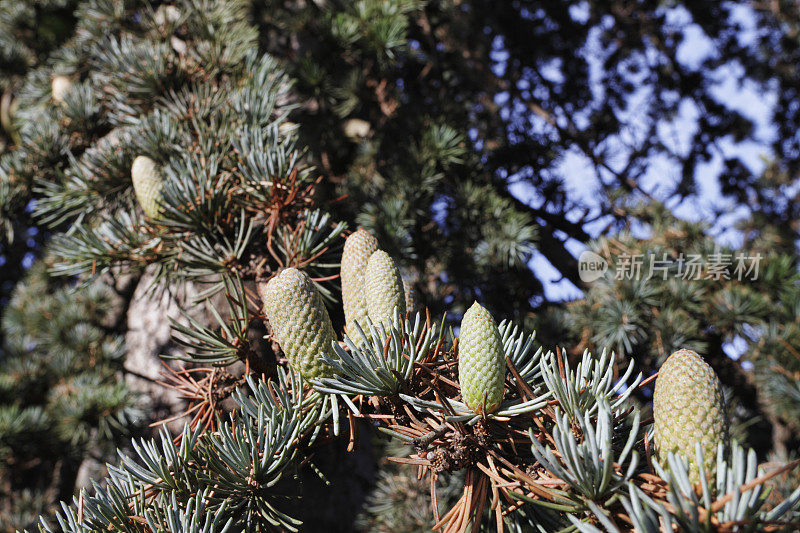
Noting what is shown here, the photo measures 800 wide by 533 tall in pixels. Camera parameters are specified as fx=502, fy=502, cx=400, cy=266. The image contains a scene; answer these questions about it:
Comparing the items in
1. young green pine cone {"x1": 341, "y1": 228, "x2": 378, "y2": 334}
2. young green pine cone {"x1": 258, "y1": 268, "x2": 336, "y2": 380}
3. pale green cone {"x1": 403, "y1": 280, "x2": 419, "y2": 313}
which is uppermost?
pale green cone {"x1": 403, "y1": 280, "x2": 419, "y2": 313}

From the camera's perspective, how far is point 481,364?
469 millimetres

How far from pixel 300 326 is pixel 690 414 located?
0.39 metres

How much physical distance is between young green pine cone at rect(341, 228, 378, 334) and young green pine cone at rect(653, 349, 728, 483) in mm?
325

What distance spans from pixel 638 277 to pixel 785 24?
2.25 metres

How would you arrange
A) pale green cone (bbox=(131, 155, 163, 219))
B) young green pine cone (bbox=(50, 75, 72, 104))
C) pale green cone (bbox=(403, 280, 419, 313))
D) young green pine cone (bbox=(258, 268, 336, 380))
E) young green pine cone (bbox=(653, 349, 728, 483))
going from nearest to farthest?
young green pine cone (bbox=(653, 349, 728, 483)), young green pine cone (bbox=(258, 268, 336, 380)), pale green cone (bbox=(403, 280, 419, 313)), pale green cone (bbox=(131, 155, 163, 219)), young green pine cone (bbox=(50, 75, 72, 104))

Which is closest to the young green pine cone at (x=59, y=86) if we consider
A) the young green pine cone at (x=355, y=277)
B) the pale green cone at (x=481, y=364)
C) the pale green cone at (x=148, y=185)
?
the pale green cone at (x=148, y=185)

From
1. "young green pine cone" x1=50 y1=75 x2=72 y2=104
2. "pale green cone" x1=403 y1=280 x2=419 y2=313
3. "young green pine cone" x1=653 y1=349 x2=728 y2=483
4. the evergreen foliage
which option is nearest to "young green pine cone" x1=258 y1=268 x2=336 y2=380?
the evergreen foliage

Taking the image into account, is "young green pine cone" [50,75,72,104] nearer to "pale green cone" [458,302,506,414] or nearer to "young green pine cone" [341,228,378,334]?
"young green pine cone" [341,228,378,334]

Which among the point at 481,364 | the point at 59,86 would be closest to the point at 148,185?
the point at 481,364

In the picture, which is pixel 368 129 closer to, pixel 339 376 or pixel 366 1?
pixel 366 1

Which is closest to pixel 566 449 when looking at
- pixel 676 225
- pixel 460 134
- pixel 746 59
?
pixel 460 134

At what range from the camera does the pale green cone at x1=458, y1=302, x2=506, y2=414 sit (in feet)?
1.54

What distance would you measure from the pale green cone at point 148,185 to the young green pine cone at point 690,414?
0.76m

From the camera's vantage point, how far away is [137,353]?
113 centimetres
